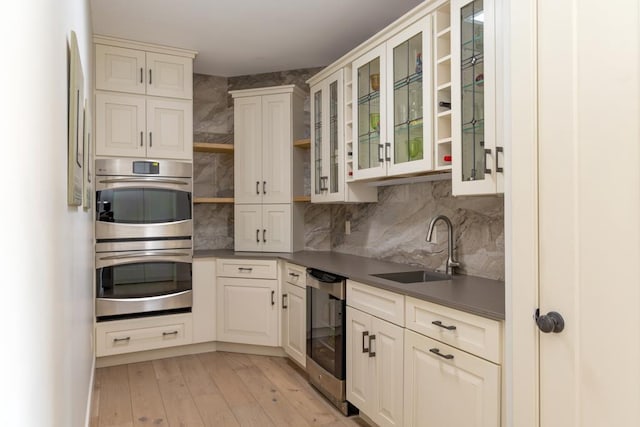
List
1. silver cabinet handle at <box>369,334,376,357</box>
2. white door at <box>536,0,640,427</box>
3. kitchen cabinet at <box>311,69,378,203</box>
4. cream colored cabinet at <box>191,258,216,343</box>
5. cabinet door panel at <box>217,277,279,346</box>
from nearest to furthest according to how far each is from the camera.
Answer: white door at <box>536,0,640,427</box> < silver cabinet handle at <box>369,334,376,357</box> < kitchen cabinet at <box>311,69,378,203</box> < cabinet door panel at <box>217,277,279,346</box> < cream colored cabinet at <box>191,258,216,343</box>

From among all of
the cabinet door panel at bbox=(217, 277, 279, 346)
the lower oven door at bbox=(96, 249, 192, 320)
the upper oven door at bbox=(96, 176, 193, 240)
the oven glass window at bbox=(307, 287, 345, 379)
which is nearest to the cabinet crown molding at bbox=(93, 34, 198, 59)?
the upper oven door at bbox=(96, 176, 193, 240)

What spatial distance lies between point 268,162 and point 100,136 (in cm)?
141

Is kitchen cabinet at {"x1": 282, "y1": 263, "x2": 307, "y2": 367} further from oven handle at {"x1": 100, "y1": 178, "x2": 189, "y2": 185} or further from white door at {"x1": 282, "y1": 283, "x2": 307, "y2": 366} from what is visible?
oven handle at {"x1": 100, "y1": 178, "x2": 189, "y2": 185}

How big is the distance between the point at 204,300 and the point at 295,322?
3.01 feet

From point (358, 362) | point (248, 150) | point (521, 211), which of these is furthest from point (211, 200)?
point (521, 211)

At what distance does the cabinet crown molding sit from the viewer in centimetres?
360

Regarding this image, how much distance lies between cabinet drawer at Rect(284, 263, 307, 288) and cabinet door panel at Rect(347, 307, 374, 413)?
29.0 inches

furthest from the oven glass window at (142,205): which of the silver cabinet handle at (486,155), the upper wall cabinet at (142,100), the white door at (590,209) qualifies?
the white door at (590,209)

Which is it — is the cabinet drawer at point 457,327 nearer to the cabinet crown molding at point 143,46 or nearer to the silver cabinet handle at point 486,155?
the silver cabinet handle at point 486,155

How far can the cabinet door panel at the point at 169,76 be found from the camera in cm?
380

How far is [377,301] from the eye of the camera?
2.44 meters

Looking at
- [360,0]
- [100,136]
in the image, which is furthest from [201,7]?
[100,136]

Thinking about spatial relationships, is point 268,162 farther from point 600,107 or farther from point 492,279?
point 600,107

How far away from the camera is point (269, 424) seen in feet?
8.61
